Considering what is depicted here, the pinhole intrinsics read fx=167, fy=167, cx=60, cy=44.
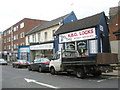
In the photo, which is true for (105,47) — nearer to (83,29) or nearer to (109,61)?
(83,29)

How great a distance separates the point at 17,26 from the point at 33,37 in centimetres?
1469

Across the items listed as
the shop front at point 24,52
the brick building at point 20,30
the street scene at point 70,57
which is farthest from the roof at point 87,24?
the brick building at point 20,30

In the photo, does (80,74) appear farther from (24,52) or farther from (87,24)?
(24,52)

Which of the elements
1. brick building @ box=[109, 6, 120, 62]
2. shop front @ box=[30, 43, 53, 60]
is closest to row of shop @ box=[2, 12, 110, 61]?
brick building @ box=[109, 6, 120, 62]

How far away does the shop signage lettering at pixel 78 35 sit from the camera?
1952cm

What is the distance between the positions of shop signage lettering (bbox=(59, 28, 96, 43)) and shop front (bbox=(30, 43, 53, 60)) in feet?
16.4

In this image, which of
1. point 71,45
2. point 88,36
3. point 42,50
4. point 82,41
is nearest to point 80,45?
point 82,41

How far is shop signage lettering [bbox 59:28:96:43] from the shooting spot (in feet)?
64.1

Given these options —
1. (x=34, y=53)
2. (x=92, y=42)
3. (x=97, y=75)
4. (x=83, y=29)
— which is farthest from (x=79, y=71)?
(x=34, y=53)

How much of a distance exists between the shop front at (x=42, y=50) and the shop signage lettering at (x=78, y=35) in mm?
4991

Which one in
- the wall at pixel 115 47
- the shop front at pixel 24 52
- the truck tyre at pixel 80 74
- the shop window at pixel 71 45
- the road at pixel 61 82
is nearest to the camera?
the road at pixel 61 82

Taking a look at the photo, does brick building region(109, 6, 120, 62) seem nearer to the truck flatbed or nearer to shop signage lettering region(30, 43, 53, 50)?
the truck flatbed

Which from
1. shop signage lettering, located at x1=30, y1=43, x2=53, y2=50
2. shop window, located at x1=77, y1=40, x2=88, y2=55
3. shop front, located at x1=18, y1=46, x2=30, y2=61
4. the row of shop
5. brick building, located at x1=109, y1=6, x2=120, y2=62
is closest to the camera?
brick building, located at x1=109, y1=6, x2=120, y2=62

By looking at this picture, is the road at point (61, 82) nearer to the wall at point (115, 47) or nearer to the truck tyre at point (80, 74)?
the truck tyre at point (80, 74)
